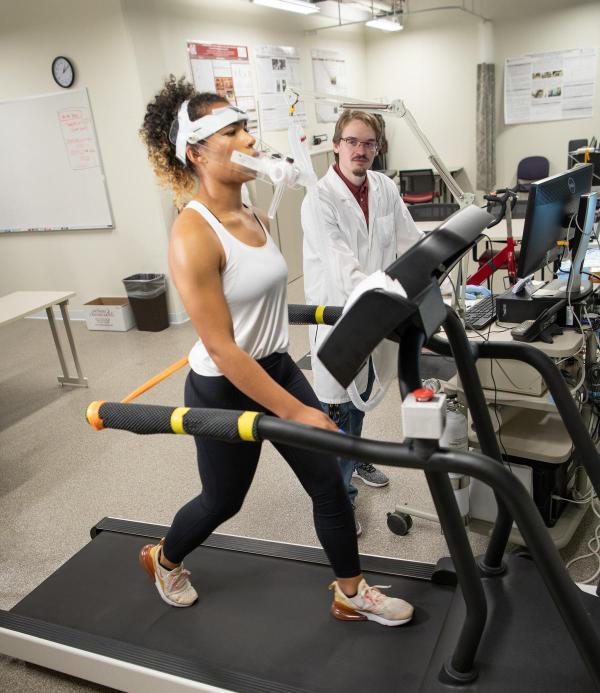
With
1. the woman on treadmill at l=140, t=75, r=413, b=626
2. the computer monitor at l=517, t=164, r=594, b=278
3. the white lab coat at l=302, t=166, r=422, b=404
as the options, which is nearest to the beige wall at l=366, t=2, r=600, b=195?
the computer monitor at l=517, t=164, r=594, b=278

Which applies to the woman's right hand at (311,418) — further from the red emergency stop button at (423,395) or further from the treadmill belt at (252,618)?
the treadmill belt at (252,618)

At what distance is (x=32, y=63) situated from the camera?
505cm

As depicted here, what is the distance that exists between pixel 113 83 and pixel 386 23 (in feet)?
12.6

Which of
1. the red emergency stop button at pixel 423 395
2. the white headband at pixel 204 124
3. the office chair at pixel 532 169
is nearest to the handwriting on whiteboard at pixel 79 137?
the white headband at pixel 204 124

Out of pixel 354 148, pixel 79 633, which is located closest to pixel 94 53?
pixel 354 148

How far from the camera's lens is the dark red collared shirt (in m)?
2.29

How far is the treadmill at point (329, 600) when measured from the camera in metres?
1.10

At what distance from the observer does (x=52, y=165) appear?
211 inches

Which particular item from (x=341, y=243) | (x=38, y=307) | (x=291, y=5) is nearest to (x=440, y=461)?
(x=341, y=243)

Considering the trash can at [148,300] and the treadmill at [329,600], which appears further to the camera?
the trash can at [148,300]

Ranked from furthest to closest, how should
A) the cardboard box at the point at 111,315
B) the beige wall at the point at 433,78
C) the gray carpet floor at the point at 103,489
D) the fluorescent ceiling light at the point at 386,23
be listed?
the beige wall at the point at 433,78, the fluorescent ceiling light at the point at 386,23, the cardboard box at the point at 111,315, the gray carpet floor at the point at 103,489

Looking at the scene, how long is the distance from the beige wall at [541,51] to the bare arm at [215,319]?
7.45 m

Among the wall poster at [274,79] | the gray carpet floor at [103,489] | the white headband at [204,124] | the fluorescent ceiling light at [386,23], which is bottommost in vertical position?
the gray carpet floor at [103,489]

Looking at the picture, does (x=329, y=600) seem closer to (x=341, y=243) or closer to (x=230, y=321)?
(x=230, y=321)
